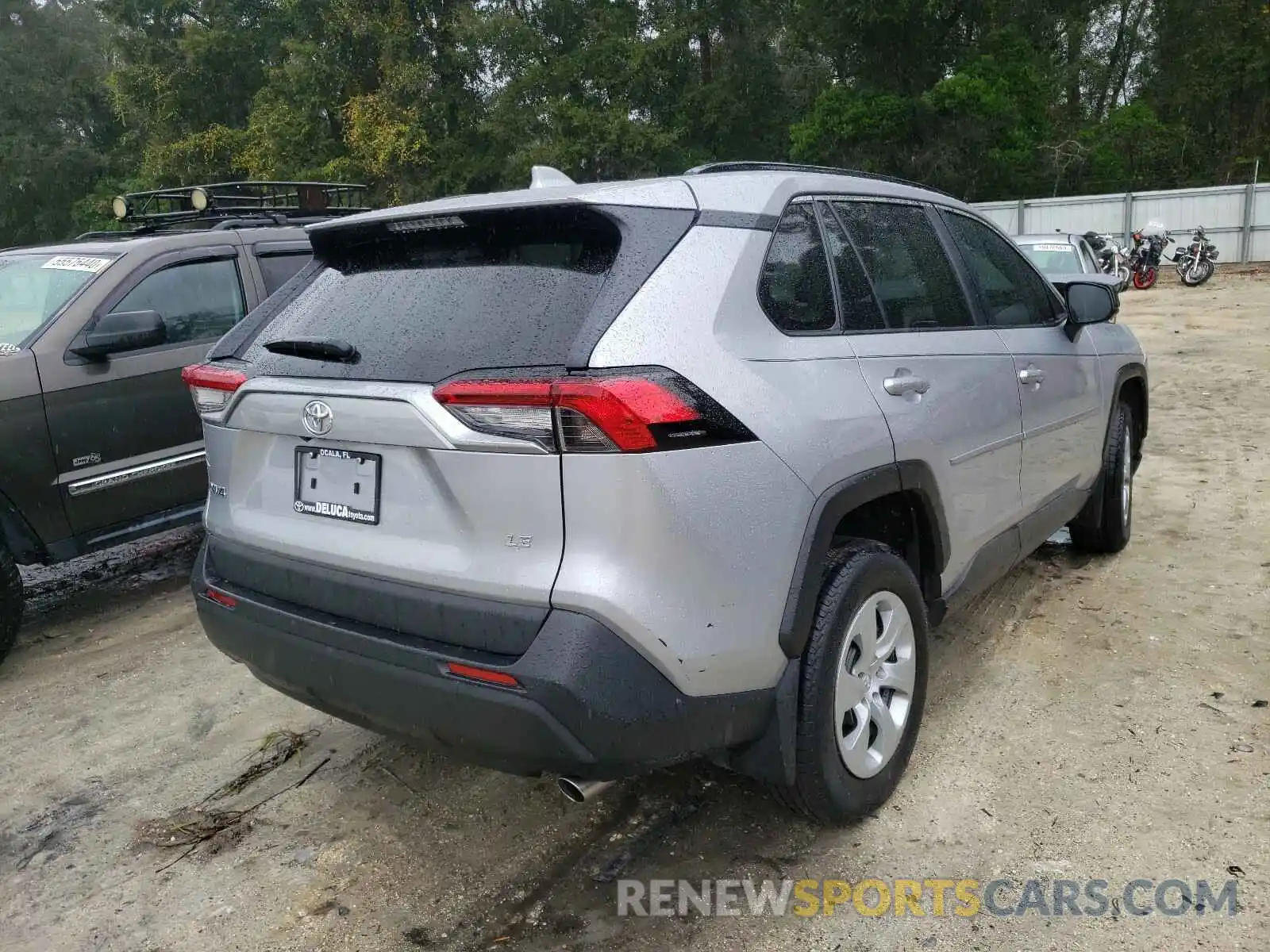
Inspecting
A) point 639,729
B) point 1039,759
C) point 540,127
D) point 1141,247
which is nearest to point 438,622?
point 639,729

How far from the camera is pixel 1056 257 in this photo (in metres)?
11.4

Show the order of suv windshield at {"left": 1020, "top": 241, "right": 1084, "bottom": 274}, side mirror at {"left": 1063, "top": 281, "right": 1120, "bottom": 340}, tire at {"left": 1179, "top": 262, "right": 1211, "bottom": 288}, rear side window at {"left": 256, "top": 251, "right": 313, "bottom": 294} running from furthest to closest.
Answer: tire at {"left": 1179, "top": 262, "right": 1211, "bottom": 288} → suv windshield at {"left": 1020, "top": 241, "right": 1084, "bottom": 274} → rear side window at {"left": 256, "top": 251, "right": 313, "bottom": 294} → side mirror at {"left": 1063, "top": 281, "right": 1120, "bottom": 340}

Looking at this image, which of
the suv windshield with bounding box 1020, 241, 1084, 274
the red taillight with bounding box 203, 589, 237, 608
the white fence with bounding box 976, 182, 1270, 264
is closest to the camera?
the red taillight with bounding box 203, 589, 237, 608

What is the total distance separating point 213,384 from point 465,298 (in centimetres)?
89

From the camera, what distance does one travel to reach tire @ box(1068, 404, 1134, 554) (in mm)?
4645

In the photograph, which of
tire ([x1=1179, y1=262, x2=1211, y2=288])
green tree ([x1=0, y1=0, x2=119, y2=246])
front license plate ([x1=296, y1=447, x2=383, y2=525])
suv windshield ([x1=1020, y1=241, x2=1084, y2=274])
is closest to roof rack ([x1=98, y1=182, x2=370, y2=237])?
front license plate ([x1=296, y1=447, x2=383, y2=525])

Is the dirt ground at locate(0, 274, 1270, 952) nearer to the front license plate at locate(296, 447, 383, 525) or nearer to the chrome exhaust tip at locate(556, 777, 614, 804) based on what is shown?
the chrome exhaust tip at locate(556, 777, 614, 804)

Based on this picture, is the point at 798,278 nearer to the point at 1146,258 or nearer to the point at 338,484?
the point at 338,484

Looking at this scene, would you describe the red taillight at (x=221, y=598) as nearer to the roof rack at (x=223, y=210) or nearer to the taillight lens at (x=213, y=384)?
the taillight lens at (x=213, y=384)

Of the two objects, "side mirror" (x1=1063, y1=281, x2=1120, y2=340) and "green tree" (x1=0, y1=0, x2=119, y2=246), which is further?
"green tree" (x1=0, y1=0, x2=119, y2=246)

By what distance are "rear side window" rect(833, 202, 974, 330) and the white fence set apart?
2202 cm

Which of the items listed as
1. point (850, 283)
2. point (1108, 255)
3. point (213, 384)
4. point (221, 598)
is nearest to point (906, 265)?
point (850, 283)

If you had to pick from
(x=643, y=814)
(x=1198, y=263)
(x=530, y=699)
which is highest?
(x=530, y=699)

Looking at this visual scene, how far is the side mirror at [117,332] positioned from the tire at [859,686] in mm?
3595
